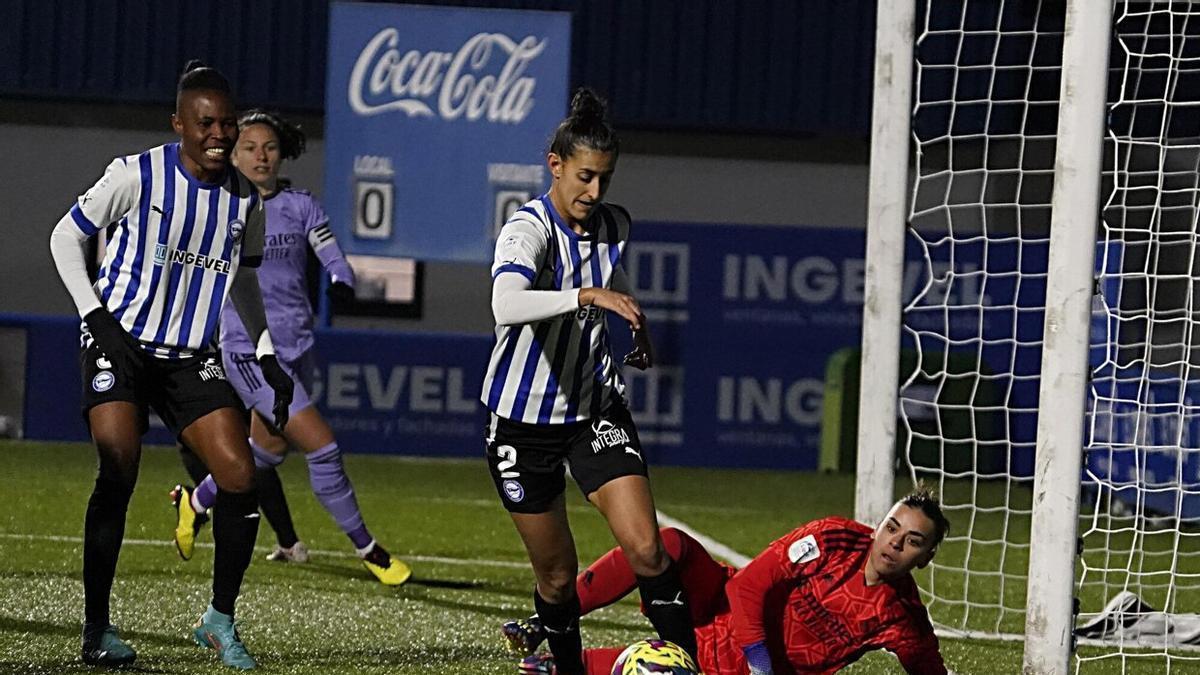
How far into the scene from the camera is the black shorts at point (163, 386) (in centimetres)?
489

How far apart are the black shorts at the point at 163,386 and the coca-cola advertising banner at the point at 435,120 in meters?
8.26

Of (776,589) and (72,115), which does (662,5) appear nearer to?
(72,115)

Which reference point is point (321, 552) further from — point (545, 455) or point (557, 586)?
point (545, 455)

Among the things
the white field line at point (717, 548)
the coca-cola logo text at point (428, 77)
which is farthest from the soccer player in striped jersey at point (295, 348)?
the coca-cola logo text at point (428, 77)

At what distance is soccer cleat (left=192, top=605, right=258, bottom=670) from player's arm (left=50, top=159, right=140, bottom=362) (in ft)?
2.44

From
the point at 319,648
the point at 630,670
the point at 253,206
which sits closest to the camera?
the point at 630,670

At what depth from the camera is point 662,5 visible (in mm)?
16906

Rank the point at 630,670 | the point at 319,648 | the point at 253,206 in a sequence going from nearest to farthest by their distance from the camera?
the point at 630,670 < the point at 253,206 < the point at 319,648

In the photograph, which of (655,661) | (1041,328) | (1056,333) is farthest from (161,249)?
(1041,328)

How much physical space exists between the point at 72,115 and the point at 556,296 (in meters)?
13.7

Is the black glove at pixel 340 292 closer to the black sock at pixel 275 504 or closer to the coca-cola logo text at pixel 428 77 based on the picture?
the black sock at pixel 275 504

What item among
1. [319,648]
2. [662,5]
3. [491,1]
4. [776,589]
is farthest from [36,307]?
[776,589]

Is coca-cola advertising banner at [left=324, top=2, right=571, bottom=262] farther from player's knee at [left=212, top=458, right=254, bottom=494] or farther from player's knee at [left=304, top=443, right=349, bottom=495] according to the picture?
player's knee at [left=212, top=458, right=254, bottom=494]

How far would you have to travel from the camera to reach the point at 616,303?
4062 mm
